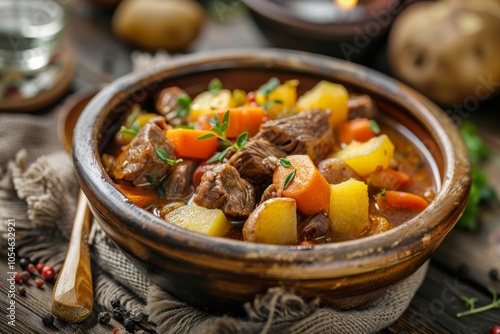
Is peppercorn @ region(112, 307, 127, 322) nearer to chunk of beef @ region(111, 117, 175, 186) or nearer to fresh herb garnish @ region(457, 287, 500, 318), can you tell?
chunk of beef @ region(111, 117, 175, 186)

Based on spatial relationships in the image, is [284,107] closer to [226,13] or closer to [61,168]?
[61,168]

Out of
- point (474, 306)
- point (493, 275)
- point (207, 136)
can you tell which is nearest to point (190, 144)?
point (207, 136)

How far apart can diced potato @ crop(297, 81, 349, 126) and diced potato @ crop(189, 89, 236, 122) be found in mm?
352

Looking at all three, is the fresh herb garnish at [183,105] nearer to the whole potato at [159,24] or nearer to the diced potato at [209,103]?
the diced potato at [209,103]

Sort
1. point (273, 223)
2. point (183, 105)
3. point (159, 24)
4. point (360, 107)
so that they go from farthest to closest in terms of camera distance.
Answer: point (159, 24)
point (360, 107)
point (183, 105)
point (273, 223)

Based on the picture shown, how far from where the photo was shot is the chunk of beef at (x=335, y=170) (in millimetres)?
2613

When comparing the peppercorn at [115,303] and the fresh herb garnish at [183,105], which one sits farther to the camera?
the fresh herb garnish at [183,105]

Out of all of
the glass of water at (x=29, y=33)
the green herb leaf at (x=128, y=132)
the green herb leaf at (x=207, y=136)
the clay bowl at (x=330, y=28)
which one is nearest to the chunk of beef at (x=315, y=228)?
the green herb leaf at (x=207, y=136)

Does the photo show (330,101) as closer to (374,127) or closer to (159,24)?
(374,127)

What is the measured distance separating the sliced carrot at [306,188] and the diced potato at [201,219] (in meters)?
0.27

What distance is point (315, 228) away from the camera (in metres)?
2.38

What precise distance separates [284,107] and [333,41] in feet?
4.55

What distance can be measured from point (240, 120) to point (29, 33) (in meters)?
1.94

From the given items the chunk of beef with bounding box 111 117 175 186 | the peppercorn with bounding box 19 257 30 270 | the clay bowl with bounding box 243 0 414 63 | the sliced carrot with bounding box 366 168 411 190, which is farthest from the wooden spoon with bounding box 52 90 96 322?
the clay bowl with bounding box 243 0 414 63
